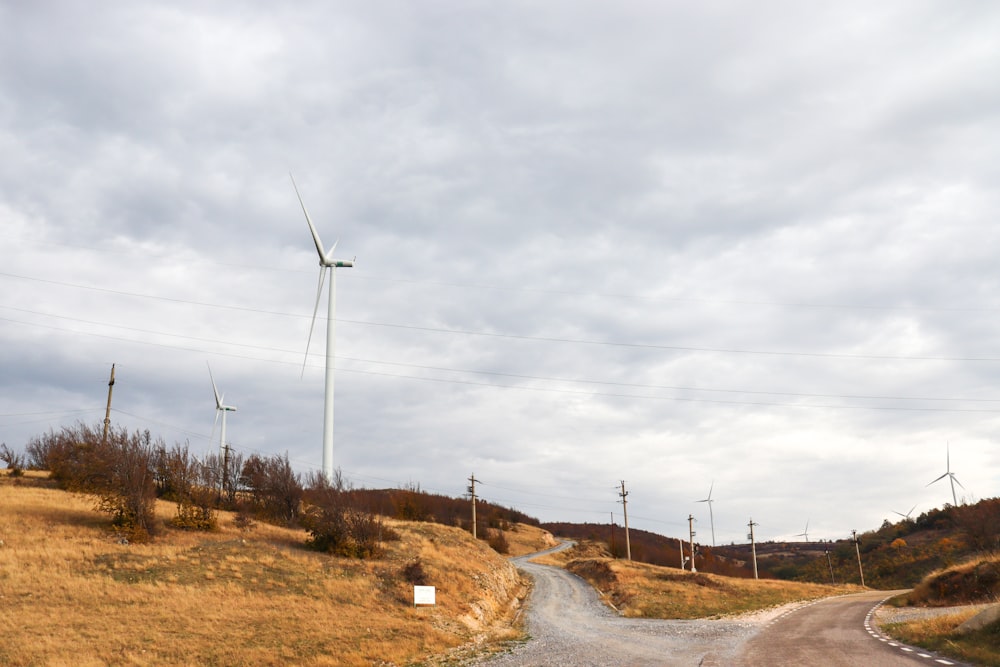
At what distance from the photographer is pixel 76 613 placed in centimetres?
3003

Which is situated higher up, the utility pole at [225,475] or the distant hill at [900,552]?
the utility pole at [225,475]

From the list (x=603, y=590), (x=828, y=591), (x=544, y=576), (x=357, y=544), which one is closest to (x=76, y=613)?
(x=357, y=544)

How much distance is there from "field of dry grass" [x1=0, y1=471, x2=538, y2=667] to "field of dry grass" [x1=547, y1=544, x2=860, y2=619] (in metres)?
12.2

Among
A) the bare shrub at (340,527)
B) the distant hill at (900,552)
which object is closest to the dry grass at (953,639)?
the bare shrub at (340,527)

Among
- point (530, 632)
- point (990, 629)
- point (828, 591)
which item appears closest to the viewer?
point (990, 629)

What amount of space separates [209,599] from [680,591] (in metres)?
44.5

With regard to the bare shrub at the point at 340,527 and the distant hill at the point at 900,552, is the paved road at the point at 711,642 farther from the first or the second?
the distant hill at the point at 900,552

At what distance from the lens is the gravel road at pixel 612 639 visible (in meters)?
27.2

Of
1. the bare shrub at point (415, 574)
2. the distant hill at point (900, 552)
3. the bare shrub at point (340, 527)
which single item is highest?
the bare shrub at point (340, 527)

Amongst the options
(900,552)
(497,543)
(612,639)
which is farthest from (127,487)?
(900,552)

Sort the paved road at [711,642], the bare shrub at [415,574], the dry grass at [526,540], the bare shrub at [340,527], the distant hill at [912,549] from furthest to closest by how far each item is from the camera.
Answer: the dry grass at [526,540]
the distant hill at [912,549]
the bare shrub at [340,527]
the bare shrub at [415,574]
the paved road at [711,642]

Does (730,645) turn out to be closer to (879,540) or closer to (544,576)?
(544,576)

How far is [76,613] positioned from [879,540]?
16158 cm

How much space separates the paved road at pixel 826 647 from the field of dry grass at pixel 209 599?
14.1 m
